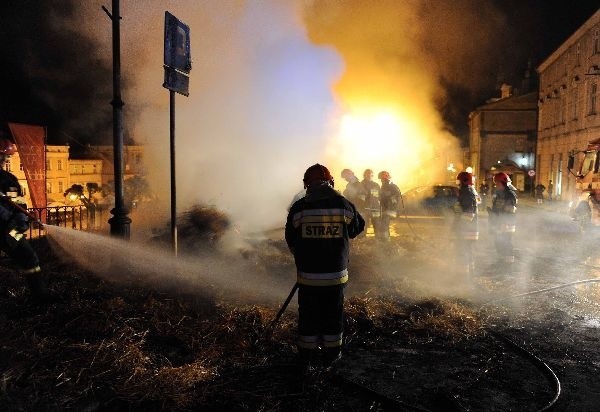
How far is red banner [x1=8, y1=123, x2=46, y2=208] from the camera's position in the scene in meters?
11.7

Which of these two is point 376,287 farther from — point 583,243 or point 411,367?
point 583,243

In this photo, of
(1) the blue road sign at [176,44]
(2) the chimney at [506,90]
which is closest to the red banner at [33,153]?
(1) the blue road sign at [176,44]

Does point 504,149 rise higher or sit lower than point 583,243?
higher

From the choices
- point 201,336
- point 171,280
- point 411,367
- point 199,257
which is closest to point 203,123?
point 199,257

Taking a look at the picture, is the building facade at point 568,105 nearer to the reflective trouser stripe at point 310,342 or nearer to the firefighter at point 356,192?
the firefighter at point 356,192

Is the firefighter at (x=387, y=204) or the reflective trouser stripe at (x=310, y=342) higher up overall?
the firefighter at (x=387, y=204)

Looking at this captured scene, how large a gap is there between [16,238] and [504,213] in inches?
296

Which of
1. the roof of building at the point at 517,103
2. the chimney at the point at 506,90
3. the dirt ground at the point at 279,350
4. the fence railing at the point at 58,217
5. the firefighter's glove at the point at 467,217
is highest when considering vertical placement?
the chimney at the point at 506,90

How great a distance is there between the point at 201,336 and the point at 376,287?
3.11m

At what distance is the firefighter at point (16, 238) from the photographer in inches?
191

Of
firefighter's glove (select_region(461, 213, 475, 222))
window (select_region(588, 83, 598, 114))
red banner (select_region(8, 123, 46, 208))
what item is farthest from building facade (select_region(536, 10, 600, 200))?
red banner (select_region(8, 123, 46, 208))

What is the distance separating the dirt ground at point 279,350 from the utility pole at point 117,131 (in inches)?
31.6

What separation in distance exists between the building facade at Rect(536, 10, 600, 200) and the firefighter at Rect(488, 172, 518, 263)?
18.3m

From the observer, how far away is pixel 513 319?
5668 mm
